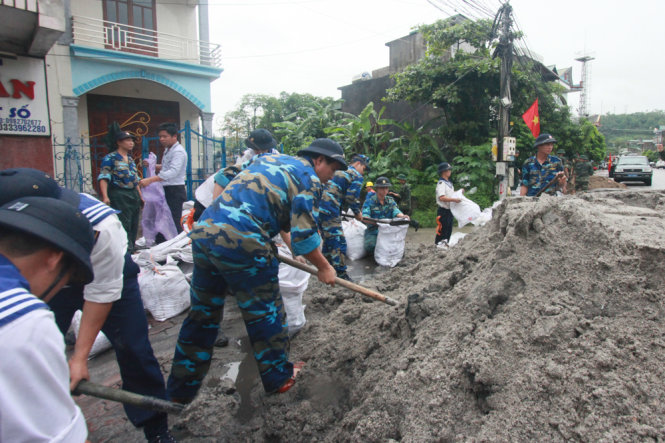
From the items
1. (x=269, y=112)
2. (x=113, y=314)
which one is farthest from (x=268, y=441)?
(x=269, y=112)

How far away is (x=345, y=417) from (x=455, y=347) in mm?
680

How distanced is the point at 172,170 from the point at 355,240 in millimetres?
2752

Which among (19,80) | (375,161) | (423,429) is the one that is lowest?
(423,429)

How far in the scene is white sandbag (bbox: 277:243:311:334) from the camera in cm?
331

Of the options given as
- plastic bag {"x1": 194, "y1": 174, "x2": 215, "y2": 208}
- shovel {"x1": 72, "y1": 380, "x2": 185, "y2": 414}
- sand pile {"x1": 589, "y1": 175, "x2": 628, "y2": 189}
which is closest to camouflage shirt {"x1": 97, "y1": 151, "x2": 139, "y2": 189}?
plastic bag {"x1": 194, "y1": 174, "x2": 215, "y2": 208}

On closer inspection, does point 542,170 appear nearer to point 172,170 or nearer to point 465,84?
point 172,170

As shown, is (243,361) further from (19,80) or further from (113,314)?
(19,80)

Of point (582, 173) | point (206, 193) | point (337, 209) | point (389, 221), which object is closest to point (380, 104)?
point (582, 173)

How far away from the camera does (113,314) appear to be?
2051 millimetres

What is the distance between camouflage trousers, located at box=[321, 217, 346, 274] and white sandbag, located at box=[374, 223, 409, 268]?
0.84 metres

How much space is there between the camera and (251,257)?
2.22 meters

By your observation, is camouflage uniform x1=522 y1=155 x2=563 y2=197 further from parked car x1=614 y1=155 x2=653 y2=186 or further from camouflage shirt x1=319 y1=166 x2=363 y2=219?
parked car x1=614 y1=155 x2=653 y2=186

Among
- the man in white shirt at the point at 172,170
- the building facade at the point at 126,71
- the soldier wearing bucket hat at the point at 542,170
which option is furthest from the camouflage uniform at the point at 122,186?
the building facade at the point at 126,71

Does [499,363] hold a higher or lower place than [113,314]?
lower
